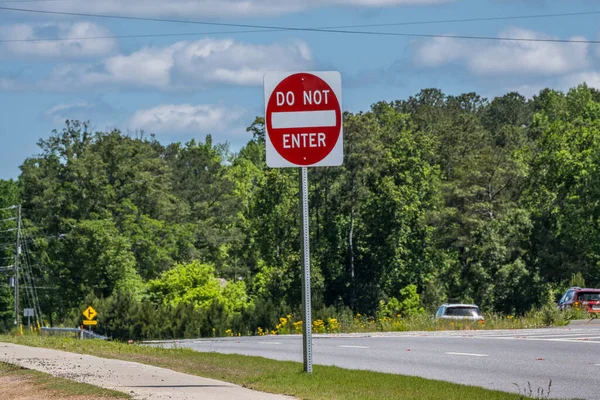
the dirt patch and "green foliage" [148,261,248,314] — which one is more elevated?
"green foliage" [148,261,248,314]

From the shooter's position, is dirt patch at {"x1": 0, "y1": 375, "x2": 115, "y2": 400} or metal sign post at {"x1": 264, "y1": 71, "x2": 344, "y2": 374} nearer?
dirt patch at {"x1": 0, "y1": 375, "x2": 115, "y2": 400}

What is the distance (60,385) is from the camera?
14.0 meters

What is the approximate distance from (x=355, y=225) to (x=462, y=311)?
36.5 m

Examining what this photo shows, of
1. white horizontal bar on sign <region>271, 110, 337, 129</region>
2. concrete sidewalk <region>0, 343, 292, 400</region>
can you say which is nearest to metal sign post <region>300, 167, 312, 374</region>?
white horizontal bar on sign <region>271, 110, 337, 129</region>

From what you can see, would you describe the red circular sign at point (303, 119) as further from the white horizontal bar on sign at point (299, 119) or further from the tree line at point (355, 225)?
the tree line at point (355, 225)

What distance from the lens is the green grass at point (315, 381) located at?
1242 cm

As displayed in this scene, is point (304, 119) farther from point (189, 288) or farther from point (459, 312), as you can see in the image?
point (189, 288)

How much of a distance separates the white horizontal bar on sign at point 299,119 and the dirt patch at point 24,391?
11.8ft

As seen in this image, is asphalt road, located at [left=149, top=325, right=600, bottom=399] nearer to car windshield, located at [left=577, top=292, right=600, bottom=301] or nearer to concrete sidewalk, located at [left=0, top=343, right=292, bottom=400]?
concrete sidewalk, located at [left=0, top=343, right=292, bottom=400]

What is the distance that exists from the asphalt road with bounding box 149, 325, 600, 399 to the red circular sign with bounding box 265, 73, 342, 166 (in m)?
3.66

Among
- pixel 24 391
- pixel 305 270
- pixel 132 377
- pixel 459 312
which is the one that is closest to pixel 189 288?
pixel 459 312

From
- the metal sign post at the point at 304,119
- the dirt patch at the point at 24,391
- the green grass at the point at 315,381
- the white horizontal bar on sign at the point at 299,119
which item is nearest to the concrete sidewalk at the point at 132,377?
the green grass at the point at 315,381

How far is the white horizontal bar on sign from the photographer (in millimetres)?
13195

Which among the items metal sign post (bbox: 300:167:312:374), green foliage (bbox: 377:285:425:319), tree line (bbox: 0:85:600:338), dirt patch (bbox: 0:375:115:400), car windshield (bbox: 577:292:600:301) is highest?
tree line (bbox: 0:85:600:338)
